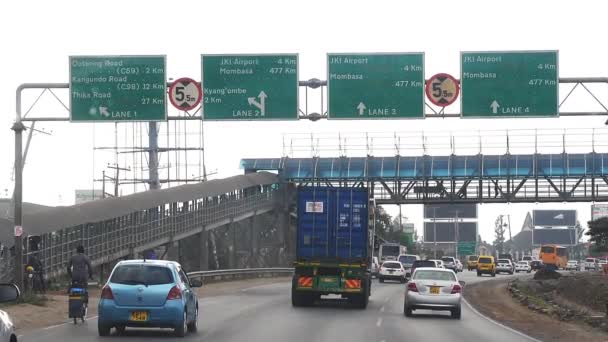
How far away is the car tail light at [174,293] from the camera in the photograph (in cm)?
1941

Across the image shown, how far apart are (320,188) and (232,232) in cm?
3567

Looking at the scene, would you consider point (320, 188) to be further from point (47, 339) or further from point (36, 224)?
point (47, 339)

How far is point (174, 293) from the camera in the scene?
1948cm

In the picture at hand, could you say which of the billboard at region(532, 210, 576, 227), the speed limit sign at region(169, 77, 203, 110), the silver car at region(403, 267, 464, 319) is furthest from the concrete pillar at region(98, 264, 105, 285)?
the billboard at region(532, 210, 576, 227)

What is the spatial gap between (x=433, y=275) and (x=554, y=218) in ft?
458

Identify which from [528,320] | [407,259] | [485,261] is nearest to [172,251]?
[407,259]

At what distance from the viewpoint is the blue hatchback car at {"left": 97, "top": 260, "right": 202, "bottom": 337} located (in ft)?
63.4

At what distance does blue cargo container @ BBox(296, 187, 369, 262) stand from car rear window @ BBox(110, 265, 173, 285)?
13.3 meters

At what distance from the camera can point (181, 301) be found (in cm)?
1959

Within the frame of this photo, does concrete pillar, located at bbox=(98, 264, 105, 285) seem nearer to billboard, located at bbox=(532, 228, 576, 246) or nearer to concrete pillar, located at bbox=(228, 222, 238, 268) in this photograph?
concrete pillar, located at bbox=(228, 222, 238, 268)

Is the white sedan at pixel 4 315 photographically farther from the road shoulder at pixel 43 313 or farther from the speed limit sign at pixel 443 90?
the speed limit sign at pixel 443 90

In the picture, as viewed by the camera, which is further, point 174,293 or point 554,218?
point 554,218

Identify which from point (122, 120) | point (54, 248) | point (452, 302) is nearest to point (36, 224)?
point (54, 248)

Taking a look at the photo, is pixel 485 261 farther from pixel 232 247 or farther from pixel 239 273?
pixel 239 273
